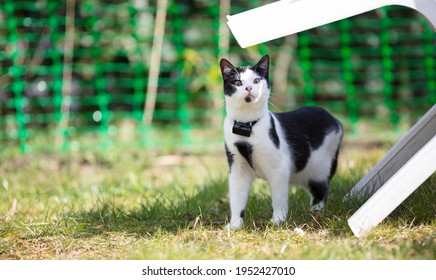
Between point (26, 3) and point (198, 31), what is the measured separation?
161 centimetres

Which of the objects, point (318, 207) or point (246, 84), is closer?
point (246, 84)

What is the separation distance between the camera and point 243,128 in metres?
2.66

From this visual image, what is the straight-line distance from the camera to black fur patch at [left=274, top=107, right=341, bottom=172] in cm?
291

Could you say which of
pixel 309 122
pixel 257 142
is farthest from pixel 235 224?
pixel 309 122

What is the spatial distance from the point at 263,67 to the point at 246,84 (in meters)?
0.17

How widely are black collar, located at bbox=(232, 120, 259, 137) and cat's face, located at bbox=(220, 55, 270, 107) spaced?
0.28 ft

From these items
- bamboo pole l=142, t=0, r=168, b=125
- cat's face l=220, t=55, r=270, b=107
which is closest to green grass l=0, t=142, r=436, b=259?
cat's face l=220, t=55, r=270, b=107

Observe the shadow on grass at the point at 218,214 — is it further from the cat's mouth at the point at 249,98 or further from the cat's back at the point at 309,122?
the cat's mouth at the point at 249,98

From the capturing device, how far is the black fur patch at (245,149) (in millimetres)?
2683

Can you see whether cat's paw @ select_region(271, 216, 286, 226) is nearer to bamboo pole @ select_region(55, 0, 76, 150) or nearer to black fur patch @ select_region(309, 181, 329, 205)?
black fur patch @ select_region(309, 181, 329, 205)

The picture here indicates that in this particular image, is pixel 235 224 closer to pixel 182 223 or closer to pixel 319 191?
pixel 182 223

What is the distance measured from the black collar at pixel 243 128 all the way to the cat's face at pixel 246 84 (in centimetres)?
8

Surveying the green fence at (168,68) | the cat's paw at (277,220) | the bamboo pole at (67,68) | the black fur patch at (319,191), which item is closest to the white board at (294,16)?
the cat's paw at (277,220)

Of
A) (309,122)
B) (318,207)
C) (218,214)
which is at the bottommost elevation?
(218,214)
